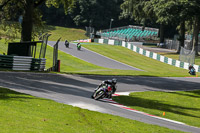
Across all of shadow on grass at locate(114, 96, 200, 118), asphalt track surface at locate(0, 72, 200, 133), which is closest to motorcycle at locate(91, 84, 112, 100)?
asphalt track surface at locate(0, 72, 200, 133)

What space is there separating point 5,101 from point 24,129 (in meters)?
3.66

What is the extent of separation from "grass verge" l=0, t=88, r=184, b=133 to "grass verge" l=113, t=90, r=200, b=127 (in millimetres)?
4255

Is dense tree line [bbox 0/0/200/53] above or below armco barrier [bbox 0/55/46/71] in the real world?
above

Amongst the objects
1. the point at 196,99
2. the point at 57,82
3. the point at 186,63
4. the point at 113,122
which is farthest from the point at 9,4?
the point at 186,63

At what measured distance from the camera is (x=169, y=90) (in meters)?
23.4

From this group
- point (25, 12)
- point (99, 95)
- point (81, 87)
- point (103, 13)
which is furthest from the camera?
point (103, 13)

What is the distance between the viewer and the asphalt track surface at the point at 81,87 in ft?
44.4

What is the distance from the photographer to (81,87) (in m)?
19.3

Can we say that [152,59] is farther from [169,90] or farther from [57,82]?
[57,82]

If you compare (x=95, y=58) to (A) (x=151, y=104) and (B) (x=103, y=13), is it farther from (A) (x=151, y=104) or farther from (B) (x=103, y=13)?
(B) (x=103, y=13)

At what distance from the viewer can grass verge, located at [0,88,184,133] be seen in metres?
8.48

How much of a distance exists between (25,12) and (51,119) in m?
19.0

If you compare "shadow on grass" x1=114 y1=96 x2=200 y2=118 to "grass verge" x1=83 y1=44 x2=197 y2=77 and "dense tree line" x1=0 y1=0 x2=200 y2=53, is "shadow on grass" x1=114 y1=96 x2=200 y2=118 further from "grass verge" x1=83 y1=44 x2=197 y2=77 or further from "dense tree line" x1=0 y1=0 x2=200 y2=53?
"grass verge" x1=83 y1=44 x2=197 y2=77

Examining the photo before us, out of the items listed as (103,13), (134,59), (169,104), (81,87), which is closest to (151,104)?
(169,104)
